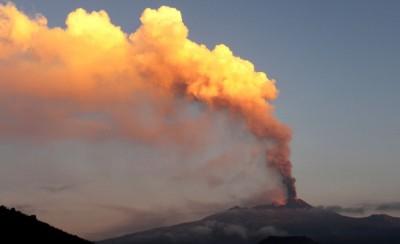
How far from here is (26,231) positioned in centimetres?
8388

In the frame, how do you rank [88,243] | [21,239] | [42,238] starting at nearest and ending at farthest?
[21,239], [42,238], [88,243]

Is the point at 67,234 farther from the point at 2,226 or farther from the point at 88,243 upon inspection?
the point at 2,226

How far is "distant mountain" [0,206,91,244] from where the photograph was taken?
79125mm

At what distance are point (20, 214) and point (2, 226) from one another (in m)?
8.07

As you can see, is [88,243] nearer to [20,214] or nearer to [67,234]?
[67,234]

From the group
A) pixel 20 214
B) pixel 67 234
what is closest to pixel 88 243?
pixel 67 234

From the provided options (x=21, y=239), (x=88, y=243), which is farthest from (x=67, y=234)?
(x=21, y=239)

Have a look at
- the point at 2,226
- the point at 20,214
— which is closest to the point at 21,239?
the point at 2,226

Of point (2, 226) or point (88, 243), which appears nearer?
point (2, 226)

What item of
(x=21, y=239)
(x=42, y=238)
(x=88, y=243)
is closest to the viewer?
(x=21, y=239)

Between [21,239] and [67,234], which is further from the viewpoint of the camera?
[67,234]

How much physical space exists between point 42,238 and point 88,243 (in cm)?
902

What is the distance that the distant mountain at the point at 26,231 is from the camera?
7912 centimetres

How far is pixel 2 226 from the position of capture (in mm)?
80688
